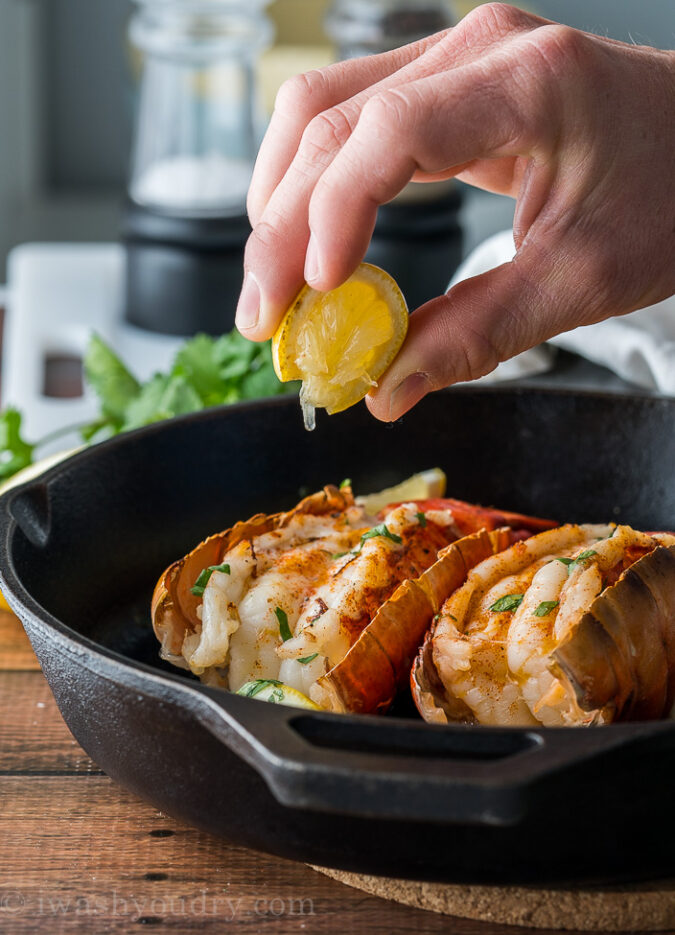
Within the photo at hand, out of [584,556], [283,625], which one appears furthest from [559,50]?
[283,625]

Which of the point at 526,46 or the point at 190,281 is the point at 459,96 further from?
the point at 190,281

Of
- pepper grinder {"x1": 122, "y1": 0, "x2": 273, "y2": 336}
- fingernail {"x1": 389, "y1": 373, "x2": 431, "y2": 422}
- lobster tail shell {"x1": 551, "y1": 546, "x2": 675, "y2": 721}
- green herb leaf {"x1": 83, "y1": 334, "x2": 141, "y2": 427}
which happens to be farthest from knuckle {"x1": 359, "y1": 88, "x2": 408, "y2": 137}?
pepper grinder {"x1": 122, "y1": 0, "x2": 273, "y2": 336}

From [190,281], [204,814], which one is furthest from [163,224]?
[204,814]

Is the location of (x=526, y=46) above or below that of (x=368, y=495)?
above

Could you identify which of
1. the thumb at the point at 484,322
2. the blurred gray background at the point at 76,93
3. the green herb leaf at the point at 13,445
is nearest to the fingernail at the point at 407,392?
the thumb at the point at 484,322

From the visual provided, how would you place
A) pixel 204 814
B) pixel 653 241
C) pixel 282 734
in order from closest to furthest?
→ pixel 282 734
pixel 204 814
pixel 653 241

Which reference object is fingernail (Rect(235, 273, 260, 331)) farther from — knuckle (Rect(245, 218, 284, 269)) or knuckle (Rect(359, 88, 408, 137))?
knuckle (Rect(359, 88, 408, 137))

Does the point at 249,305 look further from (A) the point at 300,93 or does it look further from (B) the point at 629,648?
(B) the point at 629,648
